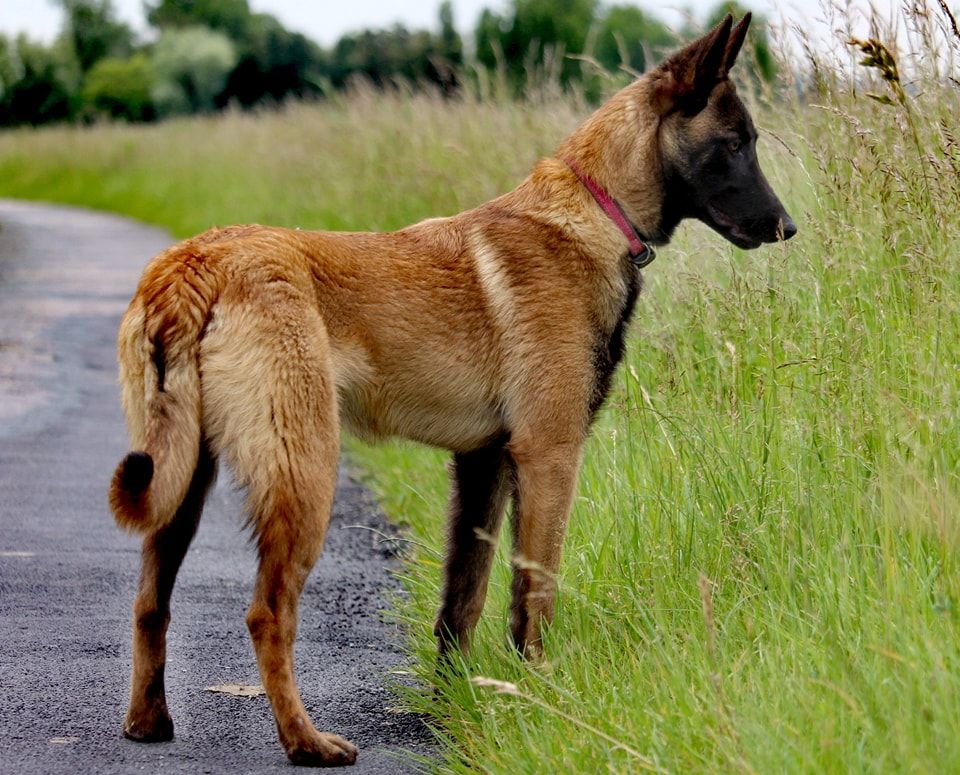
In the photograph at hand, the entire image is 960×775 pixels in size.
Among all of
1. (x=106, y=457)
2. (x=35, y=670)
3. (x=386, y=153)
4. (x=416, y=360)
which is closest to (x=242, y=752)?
(x=35, y=670)

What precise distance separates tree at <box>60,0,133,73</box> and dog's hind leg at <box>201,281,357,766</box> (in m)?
72.4

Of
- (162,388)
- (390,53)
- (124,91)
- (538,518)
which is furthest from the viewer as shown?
(124,91)

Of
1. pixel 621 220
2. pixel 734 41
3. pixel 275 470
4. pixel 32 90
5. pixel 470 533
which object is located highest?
pixel 734 41

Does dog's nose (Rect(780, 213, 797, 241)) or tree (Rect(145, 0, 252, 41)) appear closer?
dog's nose (Rect(780, 213, 797, 241))

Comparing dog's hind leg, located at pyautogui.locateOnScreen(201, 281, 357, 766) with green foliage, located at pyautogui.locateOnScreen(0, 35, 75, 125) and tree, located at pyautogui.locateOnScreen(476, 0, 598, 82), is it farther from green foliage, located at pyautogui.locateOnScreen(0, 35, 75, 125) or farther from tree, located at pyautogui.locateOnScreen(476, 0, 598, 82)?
green foliage, located at pyautogui.locateOnScreen(0, 35, 75, 125)

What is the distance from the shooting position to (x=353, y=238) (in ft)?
12.9

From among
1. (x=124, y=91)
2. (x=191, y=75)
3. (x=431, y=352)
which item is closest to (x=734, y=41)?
(x=431, y=352)

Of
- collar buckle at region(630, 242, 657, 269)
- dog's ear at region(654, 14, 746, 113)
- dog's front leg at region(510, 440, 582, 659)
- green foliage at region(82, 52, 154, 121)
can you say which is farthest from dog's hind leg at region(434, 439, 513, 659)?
green foliage at region(82, 52, 154, 121)

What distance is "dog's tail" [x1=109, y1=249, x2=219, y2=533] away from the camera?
10.2 ft

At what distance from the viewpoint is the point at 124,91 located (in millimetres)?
54344

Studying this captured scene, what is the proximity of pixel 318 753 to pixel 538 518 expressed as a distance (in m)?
0.95

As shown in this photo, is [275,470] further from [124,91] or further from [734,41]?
[124,91]

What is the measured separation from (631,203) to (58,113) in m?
57.9

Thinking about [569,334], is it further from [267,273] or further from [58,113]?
[58,113]
